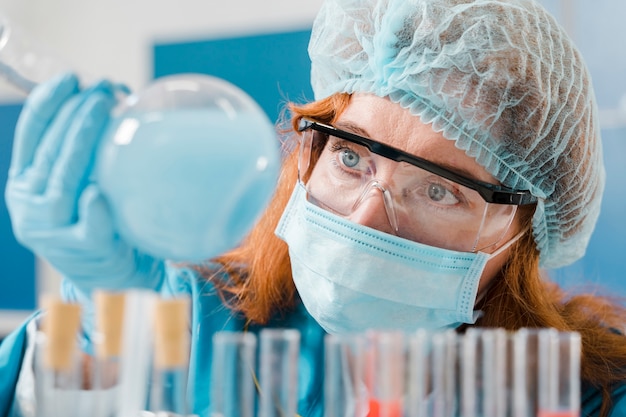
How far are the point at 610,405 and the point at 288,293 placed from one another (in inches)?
25.9

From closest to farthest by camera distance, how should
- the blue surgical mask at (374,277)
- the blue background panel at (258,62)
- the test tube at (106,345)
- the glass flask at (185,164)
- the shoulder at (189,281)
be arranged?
the glass flask at (185,164), the test tube at (106,345), the blue surgical mask at (374,277), the shoulder at (189,281), the blue background panel at (258,62)

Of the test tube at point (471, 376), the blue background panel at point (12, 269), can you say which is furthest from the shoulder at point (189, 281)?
the blue background panel at point (12, 269)

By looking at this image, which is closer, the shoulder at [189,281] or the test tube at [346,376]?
the test tube at [346,376]

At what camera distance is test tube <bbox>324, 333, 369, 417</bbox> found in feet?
3.28

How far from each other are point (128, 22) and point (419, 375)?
3.60m

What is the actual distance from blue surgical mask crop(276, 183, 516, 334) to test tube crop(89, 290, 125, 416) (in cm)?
45

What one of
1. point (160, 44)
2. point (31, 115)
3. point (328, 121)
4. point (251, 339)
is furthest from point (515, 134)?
point (160, 44)

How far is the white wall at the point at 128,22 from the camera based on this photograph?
3936 mm

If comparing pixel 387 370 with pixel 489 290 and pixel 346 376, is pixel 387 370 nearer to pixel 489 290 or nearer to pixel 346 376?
pixel 346 376

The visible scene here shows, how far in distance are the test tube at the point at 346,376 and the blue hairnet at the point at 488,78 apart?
0.48 meters

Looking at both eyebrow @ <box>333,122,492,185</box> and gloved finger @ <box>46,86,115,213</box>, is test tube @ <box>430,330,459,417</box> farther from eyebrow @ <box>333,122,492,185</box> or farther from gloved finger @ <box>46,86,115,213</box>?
gloved finger @ <box>46,86,115,213</box>

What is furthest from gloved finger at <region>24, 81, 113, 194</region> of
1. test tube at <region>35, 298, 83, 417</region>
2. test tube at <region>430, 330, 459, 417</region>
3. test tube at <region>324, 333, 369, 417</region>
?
test tube at <region>430, 330, 459, 417</region>

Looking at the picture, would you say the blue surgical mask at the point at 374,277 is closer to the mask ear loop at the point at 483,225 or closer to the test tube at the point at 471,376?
the mask ear loop at the point at 483,225

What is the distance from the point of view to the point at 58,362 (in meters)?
0.95
